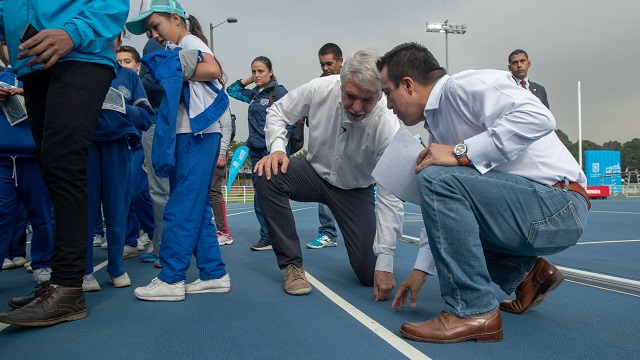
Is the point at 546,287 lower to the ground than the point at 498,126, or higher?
lower

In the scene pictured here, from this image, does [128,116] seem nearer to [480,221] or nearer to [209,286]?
[209,286]

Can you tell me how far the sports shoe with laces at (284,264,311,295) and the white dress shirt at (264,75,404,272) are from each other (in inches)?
26.6

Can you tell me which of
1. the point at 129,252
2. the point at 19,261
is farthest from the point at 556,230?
the point at 19,261

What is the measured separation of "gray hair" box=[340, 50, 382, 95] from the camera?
2.67 meters

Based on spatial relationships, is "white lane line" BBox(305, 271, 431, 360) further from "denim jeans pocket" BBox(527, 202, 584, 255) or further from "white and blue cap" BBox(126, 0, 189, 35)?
"white and blue cap" BBox(126, 0, 189, 35)

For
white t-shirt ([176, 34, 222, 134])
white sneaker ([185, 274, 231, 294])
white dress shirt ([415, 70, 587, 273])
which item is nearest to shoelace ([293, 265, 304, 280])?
white sneaker ([185, 274, 231, 294])

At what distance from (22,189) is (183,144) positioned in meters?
1.19

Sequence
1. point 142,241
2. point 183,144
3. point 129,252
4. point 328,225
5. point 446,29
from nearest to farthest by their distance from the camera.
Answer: point 183,144 < point 129,252 < point 328,225 < point 142,241 < point 446,29

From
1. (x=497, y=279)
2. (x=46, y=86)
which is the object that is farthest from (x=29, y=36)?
(x=497, y=279)

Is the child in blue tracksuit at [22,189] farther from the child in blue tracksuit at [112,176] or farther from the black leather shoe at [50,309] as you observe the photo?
the black leather shoe at [50,309]

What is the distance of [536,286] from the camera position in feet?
7.57

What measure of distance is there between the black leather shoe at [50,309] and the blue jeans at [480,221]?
1.57 meters

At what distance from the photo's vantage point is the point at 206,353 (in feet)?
5.89

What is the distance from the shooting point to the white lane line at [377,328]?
1.78 meters
